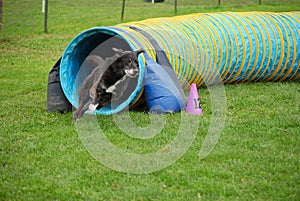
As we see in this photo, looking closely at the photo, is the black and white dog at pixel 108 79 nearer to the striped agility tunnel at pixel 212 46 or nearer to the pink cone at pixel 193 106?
the striped agility tunnel at pixel 212 46

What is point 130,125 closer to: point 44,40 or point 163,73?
point 163,73

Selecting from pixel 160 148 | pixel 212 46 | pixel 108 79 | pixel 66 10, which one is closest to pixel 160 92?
pixel 108 79

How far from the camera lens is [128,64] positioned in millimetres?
7496

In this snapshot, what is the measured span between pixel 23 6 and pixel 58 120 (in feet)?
58.9

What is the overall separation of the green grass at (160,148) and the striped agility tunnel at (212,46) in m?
0.36

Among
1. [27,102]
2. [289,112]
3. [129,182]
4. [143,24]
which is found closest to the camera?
[129,182]

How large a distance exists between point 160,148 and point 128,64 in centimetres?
171

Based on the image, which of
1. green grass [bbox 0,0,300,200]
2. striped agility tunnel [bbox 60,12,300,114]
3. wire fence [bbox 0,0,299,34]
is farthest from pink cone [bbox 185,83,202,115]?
wire fence [bbox 0,0,299,34]

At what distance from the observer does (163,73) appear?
7.79m

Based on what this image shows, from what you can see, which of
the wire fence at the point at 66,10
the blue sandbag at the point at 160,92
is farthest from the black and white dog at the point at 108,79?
the wire fence at the point at 66,10

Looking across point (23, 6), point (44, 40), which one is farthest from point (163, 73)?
point (23, 6)

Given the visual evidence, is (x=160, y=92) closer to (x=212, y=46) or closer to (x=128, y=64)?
(x=128, y=64)

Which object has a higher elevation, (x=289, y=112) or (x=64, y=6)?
(x=289, y=112)

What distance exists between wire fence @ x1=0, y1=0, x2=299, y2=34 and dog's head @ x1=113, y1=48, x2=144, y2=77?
1017cm
